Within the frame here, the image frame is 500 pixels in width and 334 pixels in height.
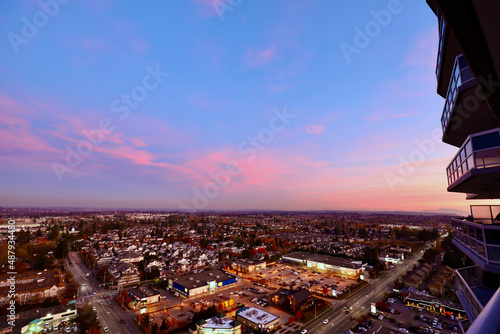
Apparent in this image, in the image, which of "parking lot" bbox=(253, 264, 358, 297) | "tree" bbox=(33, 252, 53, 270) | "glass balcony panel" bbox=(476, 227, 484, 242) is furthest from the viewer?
"tree" bbox=(33, 252, 53, 270)

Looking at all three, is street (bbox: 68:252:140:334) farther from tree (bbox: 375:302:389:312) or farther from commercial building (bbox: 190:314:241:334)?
tree (bbox: 375:302:389:312)

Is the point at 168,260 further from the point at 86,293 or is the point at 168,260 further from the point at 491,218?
the point at 491,218

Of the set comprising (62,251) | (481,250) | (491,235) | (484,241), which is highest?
(491,235)

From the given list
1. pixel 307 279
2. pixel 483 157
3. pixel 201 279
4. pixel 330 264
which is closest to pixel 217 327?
pixel 201 279

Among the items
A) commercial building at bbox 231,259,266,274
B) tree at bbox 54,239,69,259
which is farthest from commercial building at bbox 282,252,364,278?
tree at bbox 54,239,69,259

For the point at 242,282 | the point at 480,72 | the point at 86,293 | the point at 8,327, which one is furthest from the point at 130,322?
the point at 480,72

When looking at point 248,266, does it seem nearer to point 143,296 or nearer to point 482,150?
point 143,296

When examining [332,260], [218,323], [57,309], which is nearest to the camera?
[218,323]

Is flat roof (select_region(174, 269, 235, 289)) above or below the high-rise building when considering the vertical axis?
below

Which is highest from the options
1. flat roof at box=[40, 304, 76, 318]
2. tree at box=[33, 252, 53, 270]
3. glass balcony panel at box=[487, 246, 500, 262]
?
glass balcony panel at box=[487, 246, 500, 262]
